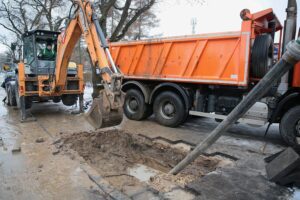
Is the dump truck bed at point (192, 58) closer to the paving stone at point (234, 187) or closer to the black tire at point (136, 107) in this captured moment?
the black tire at point (136, 107)

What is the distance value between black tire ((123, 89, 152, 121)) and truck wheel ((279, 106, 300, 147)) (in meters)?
3.92

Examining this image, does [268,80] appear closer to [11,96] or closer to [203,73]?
[203,73]

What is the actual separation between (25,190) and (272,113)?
5055mm

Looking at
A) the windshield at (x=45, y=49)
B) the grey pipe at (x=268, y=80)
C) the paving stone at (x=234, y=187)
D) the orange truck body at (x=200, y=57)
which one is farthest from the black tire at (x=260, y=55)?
the windshield at (x=45, y=49)

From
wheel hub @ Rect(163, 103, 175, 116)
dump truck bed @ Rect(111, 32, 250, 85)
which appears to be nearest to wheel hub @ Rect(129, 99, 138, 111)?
dump truck bed @ Rect(111, 32, 250, 85)

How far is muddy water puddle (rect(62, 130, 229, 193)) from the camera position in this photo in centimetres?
390

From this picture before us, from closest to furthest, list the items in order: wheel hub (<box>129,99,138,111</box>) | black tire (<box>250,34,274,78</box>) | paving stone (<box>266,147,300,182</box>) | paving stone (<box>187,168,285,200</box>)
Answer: paving stone (<box>266,147,300,182</box>)
paving stone (<box>187,168,285,200</box>)
black tire (<box>250,34,274,78</box>)
wheel hub (<box>129,99,138,111</box>)

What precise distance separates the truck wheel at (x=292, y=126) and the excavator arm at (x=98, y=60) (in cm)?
352

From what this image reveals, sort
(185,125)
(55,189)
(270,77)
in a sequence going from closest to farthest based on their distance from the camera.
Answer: (270,77) → (55,189) → (185,125)

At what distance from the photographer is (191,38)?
6660mm

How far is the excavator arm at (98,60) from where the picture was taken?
4688mm

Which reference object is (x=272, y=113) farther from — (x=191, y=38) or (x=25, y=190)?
(x=25, y=190)

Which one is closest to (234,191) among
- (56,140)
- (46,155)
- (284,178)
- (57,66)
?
(284,178)

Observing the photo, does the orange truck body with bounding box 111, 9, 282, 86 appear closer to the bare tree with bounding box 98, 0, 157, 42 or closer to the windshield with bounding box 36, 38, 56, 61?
the windshield with bounding box 36, 38, 56, 61
